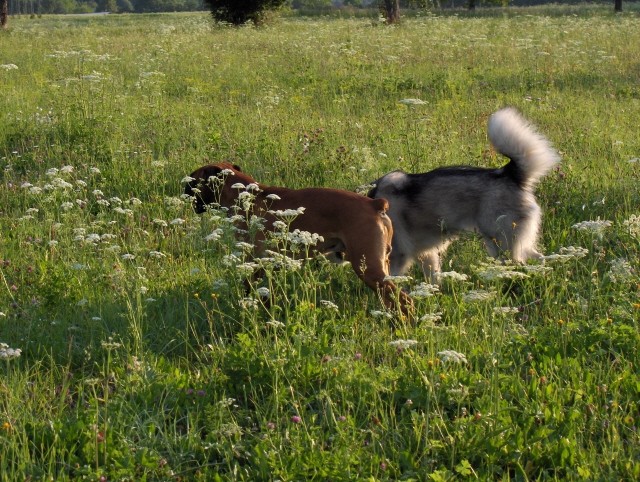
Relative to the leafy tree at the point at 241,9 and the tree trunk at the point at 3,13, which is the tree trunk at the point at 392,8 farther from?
the tree trunk at the point at 3,13

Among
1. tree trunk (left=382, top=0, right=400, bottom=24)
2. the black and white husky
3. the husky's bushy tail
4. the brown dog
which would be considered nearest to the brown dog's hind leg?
the brown dog

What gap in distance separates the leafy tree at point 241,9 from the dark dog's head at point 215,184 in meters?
27.5

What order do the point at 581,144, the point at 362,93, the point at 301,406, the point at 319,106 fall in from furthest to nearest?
the point at 362,93
the point at 319,106
the point at 581,144
the point at 301,406

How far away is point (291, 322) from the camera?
457 centimetres

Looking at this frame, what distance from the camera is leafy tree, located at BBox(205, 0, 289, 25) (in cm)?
3244

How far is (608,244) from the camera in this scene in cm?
625

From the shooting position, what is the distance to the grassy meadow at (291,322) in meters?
3.45

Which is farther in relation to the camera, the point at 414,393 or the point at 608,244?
the point at 608,244

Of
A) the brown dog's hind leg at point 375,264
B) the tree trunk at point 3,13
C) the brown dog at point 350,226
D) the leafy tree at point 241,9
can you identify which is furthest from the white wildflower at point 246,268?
the tree trunk at point 3,13

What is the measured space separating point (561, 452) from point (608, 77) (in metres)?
12.2

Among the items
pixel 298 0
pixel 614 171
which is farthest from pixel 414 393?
pixel 298 0

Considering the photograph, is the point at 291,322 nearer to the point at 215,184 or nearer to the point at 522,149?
the point at 215,184

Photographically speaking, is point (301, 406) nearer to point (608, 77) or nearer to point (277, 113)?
point (277, 113)

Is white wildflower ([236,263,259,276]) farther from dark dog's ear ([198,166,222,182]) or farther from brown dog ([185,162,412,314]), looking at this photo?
dark dog's ear ([198,166,222,182])
